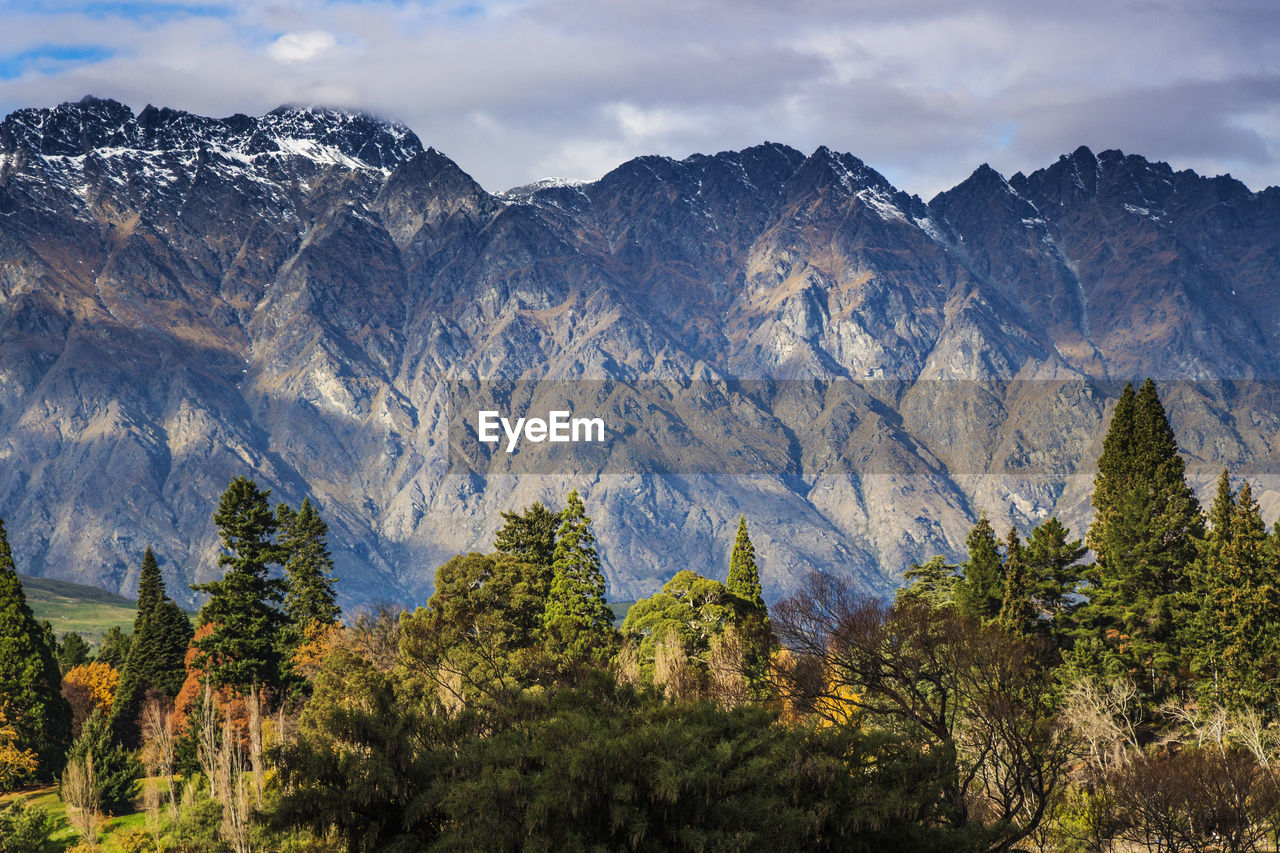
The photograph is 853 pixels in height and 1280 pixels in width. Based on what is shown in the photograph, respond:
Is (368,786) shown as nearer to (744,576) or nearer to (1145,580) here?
(1145,580)

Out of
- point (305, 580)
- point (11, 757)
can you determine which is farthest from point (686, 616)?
point (11, 757)

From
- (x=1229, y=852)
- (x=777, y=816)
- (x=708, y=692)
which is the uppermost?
(x=708, y=692)

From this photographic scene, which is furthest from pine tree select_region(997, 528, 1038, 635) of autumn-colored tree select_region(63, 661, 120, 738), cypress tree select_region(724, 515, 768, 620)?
autumn-colored tree select_region(63, 661, 120, 738)

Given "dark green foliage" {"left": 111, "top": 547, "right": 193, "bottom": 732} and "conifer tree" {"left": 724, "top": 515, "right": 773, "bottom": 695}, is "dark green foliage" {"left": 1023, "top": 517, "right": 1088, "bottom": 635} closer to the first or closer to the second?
"conifer tree" {"left": 724, "top": 515, "right": 773, "bottom": 695}

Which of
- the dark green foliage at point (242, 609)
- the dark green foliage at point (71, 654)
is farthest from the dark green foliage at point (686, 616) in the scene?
the dark green foliage at point (71, 654)

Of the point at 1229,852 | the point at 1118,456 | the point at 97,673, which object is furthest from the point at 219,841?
the point at 97,673

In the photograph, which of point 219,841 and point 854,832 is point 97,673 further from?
point 854,832
